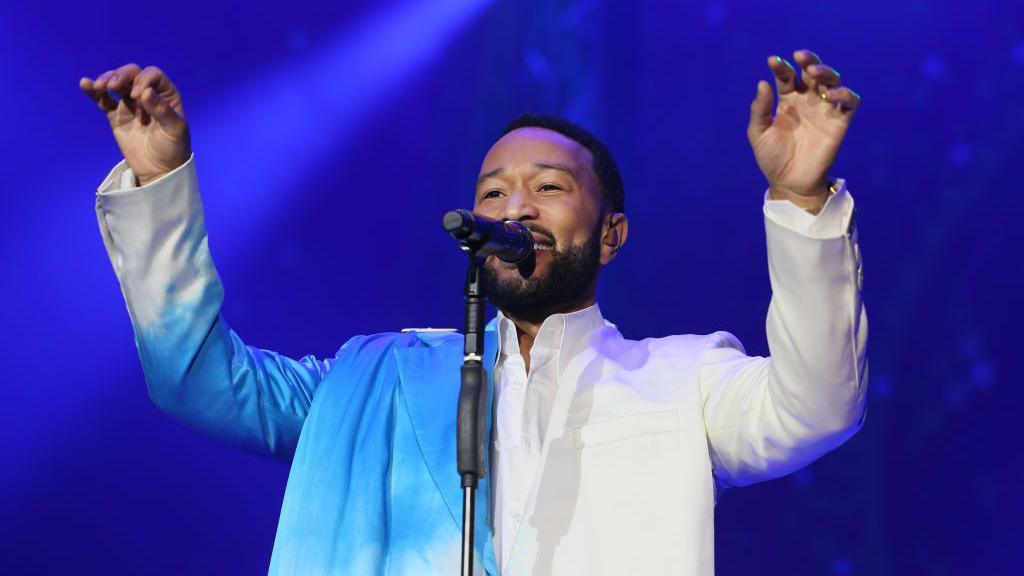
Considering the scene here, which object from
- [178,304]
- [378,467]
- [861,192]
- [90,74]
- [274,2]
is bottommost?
[378,467]

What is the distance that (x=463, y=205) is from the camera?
344 cm

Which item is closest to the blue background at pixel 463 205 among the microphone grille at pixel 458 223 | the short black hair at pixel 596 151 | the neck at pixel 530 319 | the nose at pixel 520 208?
the short black hair at pixel 596 151

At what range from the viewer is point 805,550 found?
116 inches

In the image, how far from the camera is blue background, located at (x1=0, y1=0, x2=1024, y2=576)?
2904 millimetres

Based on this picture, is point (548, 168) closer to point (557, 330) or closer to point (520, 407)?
point (557, 330)

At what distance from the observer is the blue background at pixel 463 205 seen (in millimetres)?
2904

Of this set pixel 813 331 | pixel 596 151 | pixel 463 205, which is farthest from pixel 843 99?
pixel 463 205

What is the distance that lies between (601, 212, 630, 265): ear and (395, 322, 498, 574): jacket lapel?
336mm

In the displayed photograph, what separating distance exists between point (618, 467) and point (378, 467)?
44cm

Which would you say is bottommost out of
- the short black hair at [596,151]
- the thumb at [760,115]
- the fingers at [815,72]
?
the thumb at [760,115]

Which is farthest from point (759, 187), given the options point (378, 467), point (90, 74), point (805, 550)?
point (90, 74)

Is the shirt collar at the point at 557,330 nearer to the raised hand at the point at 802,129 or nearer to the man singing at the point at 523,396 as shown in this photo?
the man singing at the point at 523,396

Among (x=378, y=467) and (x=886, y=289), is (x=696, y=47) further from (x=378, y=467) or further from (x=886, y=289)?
(x=378, y=467)

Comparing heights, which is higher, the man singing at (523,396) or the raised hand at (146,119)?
the raised hand at (146,119)
